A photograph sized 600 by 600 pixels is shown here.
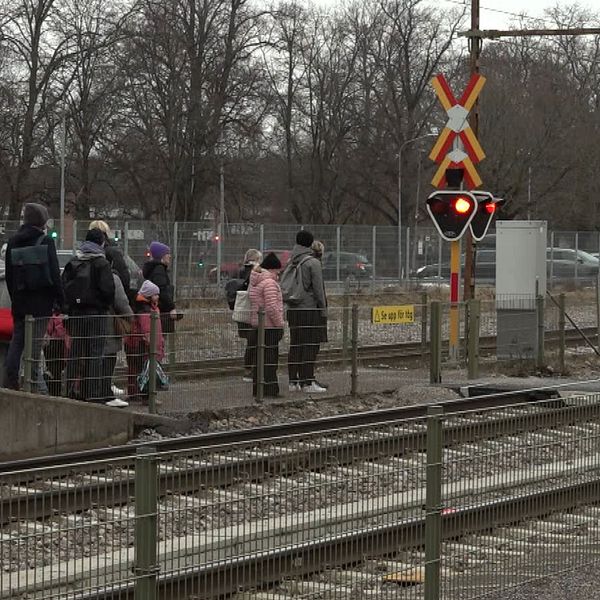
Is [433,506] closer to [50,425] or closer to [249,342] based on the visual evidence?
[50,425]

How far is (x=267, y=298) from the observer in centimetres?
1574

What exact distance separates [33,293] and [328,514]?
7942mm

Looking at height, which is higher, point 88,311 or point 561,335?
point 88,311

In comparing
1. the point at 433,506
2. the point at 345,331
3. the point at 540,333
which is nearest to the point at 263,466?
the point at 433,506

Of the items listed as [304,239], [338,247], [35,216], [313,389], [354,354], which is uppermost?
[35,216]

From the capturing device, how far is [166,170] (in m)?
49.7

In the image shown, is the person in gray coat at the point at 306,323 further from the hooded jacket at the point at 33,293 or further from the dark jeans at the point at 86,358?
the hooded jacket at the point at 33,293

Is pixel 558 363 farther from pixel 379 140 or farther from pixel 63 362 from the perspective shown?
pixel 379 140

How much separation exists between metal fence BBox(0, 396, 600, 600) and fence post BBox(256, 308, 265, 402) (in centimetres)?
784

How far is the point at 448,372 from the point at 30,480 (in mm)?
14776

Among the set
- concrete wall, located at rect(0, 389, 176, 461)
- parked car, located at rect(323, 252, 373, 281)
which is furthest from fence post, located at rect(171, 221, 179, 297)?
concrete wall, located at rect(0, 389, 176, 461)

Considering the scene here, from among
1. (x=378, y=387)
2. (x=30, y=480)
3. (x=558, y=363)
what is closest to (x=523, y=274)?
(x=558, y=363)

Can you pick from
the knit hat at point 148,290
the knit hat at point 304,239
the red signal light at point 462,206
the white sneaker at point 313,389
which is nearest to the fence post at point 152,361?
the knit hat at point 148,290

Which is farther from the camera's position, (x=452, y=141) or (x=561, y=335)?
(x=561, y=335)
